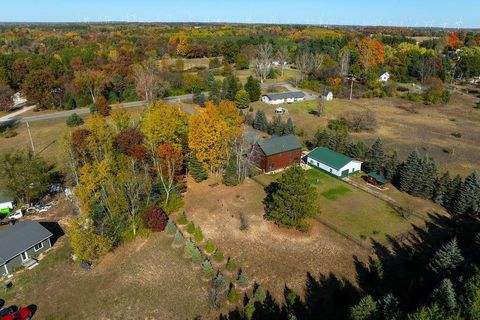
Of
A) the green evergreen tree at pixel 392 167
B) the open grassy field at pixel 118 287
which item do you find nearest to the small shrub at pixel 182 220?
the open grassy field at pixel 118 287

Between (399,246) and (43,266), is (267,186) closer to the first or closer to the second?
(399,246)

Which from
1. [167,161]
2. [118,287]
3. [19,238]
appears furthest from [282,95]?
[118,287]

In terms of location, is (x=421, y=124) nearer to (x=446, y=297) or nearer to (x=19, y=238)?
(x=446, y=297)

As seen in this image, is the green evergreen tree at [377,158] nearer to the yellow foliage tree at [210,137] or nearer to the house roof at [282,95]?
the yellow foliage tree at [210,137]

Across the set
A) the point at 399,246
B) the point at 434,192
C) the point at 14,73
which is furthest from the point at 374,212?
the point at 14,73

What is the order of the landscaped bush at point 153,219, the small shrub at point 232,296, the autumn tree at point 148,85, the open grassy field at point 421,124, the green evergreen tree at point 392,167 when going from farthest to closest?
the autumn tree at point 148,85, the open grassy field at point 421,124, the green evergreen tree at point 392,167, the landscaped bush at point 153,219, the small shrub at point 232,296

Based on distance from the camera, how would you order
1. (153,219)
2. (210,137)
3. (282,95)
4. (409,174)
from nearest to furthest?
1. (153,219)
2. (409,174)
3. (210,137)
4. (282,95)

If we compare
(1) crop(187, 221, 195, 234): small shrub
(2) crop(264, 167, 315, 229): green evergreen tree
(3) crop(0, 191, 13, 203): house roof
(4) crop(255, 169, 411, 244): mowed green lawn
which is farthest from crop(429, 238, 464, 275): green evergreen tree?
(3) crop(0, 191, 13, 203): house roof

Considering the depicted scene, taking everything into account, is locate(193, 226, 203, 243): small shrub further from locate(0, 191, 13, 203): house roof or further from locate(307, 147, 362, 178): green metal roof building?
locate(0, 191, 13, 203): house roof
